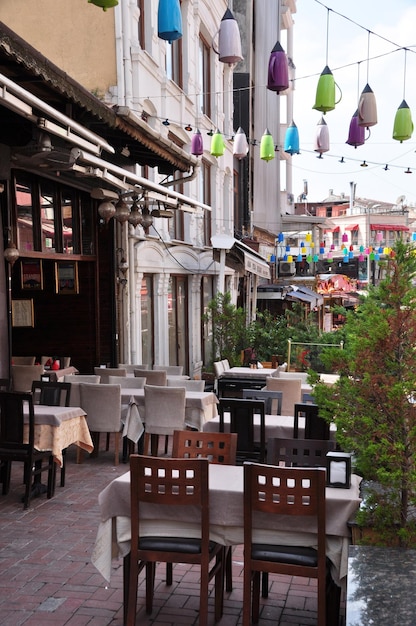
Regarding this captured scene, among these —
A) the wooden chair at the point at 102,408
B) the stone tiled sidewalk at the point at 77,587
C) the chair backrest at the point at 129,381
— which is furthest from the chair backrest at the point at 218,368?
the stone tiled sidewalk at the point at 77,587

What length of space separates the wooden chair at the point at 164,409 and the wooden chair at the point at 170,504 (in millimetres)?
4466

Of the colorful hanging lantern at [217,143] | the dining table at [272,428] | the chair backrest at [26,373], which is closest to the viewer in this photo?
the dining table at [272,428]

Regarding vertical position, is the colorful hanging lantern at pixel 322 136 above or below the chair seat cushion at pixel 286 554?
above

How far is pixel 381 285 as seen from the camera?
4172 millimetres

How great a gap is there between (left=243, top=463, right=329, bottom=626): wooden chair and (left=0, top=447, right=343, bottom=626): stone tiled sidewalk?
0.62 metres

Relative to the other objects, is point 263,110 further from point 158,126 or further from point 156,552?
point 156,552

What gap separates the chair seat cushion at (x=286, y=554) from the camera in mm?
4281

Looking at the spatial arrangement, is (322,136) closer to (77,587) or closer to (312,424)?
(312,424)

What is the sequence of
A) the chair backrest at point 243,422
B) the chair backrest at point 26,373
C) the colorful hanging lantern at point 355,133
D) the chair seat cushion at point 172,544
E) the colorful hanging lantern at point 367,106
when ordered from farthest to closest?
1. the colorful hanging lantern at point 355,133
2. the chair backrest at point 26,373
3. the colorful hanging lantern at point 367,106
4. the chair backrest at point 243,422
5. the chair seat cushion at point 172,544

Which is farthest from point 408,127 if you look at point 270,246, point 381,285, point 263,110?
point 270,246

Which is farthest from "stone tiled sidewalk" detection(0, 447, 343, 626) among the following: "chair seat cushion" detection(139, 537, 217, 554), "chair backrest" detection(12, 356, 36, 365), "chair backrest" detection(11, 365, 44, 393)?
"chair backrest" detection(12, 356, 36, 365)

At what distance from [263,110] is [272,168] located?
5.05 metres

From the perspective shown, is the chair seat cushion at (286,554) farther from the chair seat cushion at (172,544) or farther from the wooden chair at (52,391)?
the wooden chair at (52,391)

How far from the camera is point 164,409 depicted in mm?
9008
